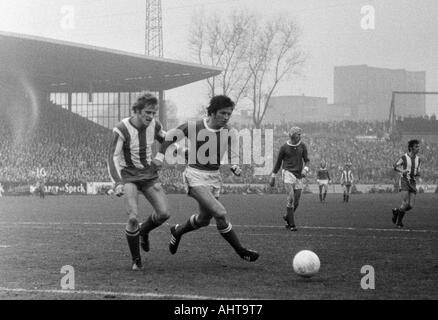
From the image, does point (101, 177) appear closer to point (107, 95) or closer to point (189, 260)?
point (107, 95)

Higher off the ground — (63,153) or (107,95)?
(107,95)

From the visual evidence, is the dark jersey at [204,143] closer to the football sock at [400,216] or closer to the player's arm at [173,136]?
the player's arm at [173,136]

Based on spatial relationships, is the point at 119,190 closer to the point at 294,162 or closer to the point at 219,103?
the point at 219,103

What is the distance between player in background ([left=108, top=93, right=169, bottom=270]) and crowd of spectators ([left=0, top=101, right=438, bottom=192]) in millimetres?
37649

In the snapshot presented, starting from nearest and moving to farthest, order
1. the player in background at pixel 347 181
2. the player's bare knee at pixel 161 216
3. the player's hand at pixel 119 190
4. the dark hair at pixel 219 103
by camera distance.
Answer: the player's hand at pixel 119 190, the dark hair at pixel 219 103, the player's bare knee at pixel 161 216, the player in background at pixel 347 181

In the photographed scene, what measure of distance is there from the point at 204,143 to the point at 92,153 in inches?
1752

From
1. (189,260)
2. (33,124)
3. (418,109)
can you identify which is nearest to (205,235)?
(189,260)

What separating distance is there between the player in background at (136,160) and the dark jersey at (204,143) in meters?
Result: 0.30

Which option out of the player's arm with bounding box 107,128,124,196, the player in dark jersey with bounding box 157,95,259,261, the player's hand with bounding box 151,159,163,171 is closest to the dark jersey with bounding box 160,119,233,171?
the player in dark jersey with bounding box 157,95,259,261

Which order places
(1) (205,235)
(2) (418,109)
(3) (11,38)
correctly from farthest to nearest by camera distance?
(2) (418,109)
(3) (11,38)
(1) (205,235)

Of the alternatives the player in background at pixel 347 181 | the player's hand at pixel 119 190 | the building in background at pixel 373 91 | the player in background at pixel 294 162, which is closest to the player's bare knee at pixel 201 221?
the player's hand at pixel 119 190

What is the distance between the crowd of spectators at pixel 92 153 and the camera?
4934 centimetres

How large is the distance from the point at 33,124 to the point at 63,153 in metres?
6.92

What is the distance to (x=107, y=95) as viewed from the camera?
2955 inches
